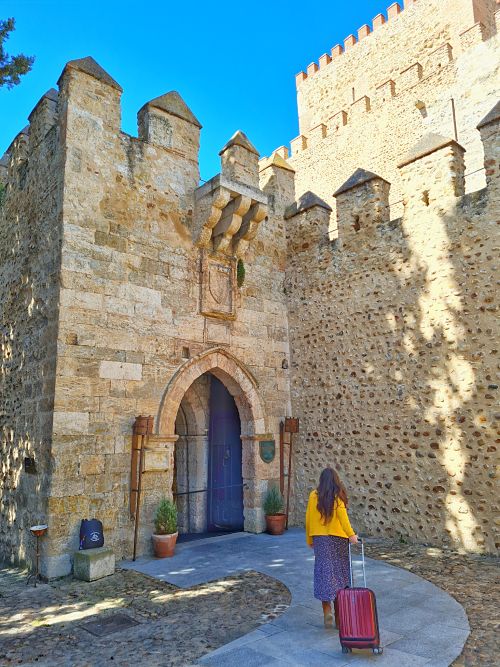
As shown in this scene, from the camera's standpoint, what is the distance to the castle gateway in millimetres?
6023

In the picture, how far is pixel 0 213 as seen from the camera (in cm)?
871

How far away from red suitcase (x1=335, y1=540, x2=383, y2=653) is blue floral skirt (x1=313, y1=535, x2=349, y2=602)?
1.44ft

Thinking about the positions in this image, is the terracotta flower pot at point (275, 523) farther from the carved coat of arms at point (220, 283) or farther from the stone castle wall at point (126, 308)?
the carved coat of arms at point (220, 283)

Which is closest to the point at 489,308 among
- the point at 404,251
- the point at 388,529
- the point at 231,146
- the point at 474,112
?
the point at 404,251

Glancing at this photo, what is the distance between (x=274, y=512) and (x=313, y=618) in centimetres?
355

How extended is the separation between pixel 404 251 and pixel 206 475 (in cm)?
498

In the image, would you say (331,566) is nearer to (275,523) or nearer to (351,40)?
(275,523)

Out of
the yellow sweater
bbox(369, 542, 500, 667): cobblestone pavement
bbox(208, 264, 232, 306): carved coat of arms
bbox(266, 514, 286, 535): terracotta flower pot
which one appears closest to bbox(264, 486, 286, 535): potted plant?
bbox(266, 514, 286, 535): terracotta flower pot

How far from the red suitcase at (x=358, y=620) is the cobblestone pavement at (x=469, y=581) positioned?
56cm

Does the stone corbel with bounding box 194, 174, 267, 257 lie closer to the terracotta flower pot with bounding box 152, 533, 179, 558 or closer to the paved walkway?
the terracotta flower pot with bounding box 152, 533, 179, 558

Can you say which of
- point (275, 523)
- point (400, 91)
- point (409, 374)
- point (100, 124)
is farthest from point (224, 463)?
point (400, 91)

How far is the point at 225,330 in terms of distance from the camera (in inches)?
307

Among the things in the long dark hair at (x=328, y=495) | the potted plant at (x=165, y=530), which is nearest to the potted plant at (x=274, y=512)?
the potted plant at (x=165, y=530)

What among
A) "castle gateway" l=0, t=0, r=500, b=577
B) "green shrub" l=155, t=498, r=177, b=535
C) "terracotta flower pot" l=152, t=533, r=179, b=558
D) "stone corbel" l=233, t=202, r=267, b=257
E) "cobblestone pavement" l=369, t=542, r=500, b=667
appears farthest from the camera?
"stone corbel" l=233, t=202, r=267, b=257
